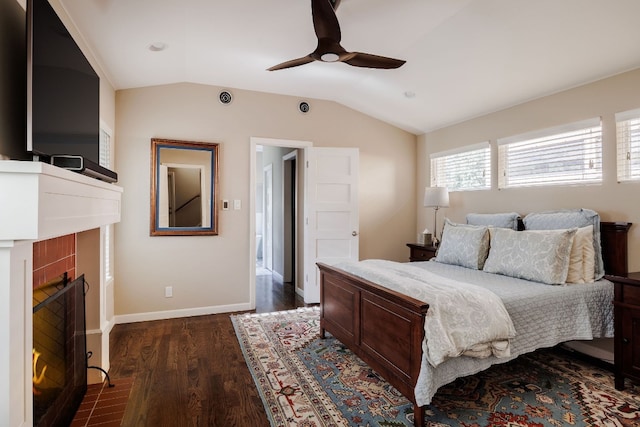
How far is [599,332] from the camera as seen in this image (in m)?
2.59

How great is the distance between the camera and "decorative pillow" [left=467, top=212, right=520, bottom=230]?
136 inches

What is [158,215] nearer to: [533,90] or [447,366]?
[447,366]

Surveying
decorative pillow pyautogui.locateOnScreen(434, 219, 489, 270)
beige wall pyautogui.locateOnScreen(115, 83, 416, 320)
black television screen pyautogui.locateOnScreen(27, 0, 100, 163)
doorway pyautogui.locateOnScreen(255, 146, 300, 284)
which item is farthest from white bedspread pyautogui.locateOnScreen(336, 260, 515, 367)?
doorway pyautogui.locateOnScreen(255, 146, 300, 284)

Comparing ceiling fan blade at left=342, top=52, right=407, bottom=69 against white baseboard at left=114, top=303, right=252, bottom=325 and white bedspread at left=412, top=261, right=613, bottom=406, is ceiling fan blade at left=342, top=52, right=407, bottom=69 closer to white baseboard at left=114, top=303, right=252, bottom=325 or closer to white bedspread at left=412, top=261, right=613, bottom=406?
white bedspread at left=412, top=261, right=613, bottom=406

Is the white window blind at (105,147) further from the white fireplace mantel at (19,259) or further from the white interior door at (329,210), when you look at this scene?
the white fireplace mantel at (19,259)

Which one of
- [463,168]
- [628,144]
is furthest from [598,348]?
[463,168]

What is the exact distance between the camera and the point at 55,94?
5.38 ft

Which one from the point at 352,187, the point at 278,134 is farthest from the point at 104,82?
the point at 352,187

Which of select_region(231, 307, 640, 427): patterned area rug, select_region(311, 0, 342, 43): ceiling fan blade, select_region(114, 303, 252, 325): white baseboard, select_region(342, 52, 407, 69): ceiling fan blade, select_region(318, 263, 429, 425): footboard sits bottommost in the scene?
select_region(231, 307, 640, 427): patterned area rug

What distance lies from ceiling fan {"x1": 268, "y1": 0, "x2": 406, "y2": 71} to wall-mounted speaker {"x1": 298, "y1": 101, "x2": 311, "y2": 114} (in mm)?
1835

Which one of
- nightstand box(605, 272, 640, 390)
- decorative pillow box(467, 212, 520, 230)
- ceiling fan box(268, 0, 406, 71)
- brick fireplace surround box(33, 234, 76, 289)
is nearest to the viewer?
brick fireplace surround box(33, 234, 76, 289)

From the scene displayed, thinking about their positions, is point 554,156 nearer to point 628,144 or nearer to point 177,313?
point 628,144

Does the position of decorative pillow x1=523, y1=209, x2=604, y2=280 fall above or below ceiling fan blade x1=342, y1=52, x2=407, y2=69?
below

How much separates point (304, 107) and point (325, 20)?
94.7 inches
